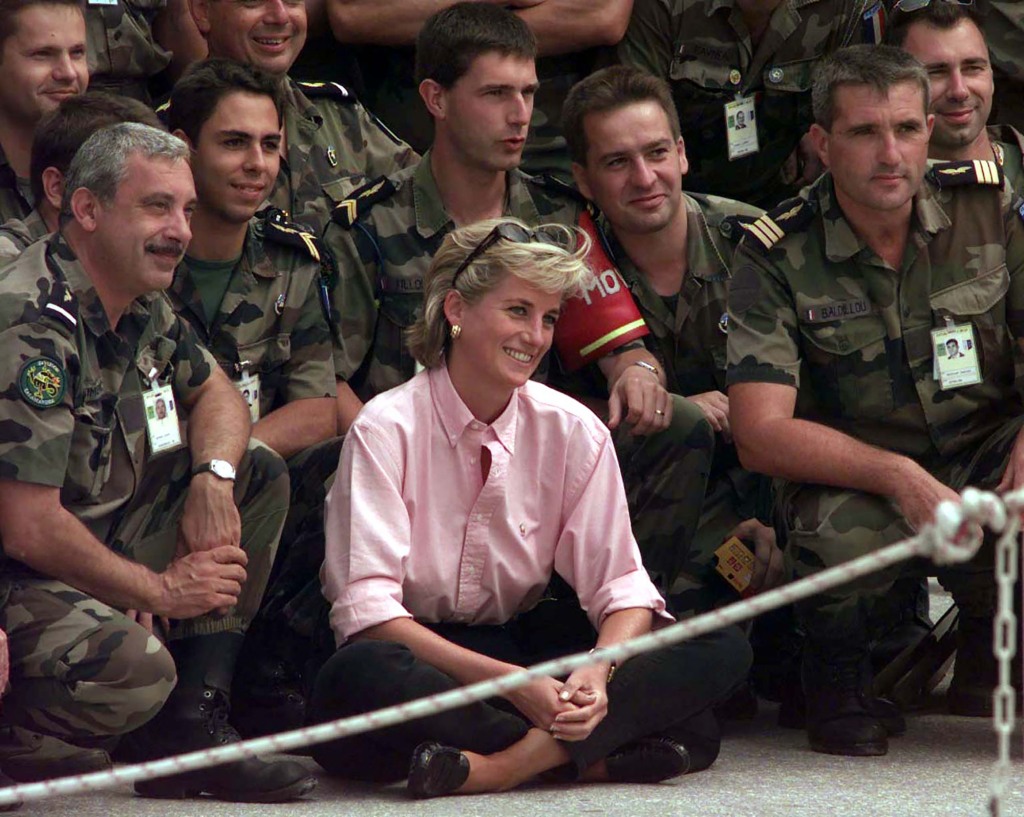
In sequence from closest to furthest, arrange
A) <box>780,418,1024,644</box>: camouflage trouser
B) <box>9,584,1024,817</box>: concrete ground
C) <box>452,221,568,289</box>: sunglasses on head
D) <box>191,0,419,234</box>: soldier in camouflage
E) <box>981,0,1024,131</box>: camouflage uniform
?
<box>9,584,1024,817</box>: concrete ground < <box>452,221,568,289</box>: sunglasses on head < <box>780,418,1024,644</box>: camouflage trouser < <box>191,0,419,234</box>: soldier in camouflage < <box>981,0,1024,131</box>: camouflage uniform

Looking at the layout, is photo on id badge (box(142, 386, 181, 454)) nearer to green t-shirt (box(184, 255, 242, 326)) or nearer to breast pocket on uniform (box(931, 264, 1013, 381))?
green t-shirt (box(184, 255, 242, 326))

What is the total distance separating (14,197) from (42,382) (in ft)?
3.91

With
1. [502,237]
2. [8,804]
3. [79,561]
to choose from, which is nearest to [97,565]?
[79,561]

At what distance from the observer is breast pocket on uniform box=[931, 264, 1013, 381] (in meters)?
4.72

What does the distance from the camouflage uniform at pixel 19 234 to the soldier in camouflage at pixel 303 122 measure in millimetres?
1108

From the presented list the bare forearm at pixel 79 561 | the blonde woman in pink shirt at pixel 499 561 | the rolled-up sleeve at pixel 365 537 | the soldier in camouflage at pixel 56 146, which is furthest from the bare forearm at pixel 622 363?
the bare forearm at pixel 79 561

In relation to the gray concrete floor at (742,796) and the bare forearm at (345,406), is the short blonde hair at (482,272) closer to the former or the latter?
the bare forearm at (345,406)

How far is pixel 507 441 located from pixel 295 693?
848 millimetres

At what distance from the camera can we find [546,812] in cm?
372

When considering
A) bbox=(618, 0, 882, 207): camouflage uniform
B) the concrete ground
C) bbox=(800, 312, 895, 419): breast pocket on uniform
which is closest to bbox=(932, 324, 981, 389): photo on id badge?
bbox=(800, 312, 895, 419): breast pocket on uniform

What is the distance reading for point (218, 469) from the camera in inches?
165

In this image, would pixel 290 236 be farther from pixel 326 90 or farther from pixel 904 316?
pixel 904 316

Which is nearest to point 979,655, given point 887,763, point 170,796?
point 887,763

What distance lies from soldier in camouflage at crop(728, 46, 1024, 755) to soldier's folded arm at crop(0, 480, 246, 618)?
4.62ft
